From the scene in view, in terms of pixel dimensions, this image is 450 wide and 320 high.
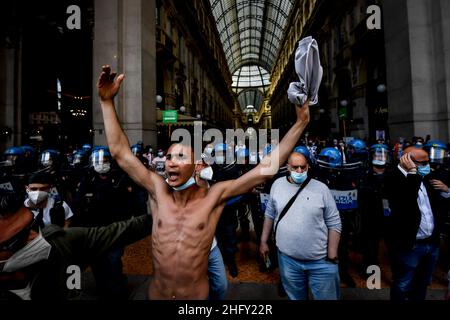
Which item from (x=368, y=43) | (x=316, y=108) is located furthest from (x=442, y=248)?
(x=316, y=108)

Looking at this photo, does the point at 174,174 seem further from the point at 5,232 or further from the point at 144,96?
the point at 144,96

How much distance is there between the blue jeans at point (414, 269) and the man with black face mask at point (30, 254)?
3143 millimetres

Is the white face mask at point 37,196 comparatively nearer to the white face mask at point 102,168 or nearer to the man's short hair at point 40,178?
the man's short hair at point 40,178

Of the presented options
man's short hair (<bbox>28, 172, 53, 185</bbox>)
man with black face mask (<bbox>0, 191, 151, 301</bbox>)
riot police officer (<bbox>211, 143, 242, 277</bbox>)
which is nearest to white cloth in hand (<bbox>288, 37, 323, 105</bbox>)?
man with black face mask (<bbox>0, 191, 151, 301</bbox>)

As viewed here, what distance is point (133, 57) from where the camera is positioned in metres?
12.6

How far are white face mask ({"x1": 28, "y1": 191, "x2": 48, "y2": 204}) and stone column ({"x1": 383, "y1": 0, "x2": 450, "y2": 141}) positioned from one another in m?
12.4

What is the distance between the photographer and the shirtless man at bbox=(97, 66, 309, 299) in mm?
1825

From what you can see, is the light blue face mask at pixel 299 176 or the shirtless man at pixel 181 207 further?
the light blue face mask at pixel 299 176

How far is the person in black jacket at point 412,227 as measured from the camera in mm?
2574

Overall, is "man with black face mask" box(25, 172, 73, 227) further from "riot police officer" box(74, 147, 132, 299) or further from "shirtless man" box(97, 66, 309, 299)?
"shirtless man" box(97, 66, 309, 299)

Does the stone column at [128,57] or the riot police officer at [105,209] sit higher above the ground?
the stone column at [128,57]

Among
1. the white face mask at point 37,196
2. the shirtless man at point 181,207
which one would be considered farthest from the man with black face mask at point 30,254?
the white face mask at point 37,196

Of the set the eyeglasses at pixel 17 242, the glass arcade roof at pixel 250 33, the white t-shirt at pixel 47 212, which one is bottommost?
the white t-shirt at pixel 47 212

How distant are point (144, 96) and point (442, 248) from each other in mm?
12777
